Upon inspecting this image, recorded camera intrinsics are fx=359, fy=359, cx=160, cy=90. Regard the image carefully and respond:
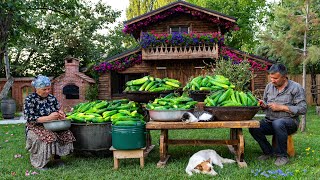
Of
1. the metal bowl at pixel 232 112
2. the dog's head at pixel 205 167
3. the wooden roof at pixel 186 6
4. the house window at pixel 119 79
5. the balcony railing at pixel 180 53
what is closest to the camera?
the dog's head at pixel 205 167

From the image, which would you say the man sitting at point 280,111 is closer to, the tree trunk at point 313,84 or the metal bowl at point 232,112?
the metal bowl at point 232,112

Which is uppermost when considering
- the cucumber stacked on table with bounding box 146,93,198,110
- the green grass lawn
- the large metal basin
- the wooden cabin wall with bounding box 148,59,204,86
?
the wooden cabin wall with bounding box 148,59,204,86

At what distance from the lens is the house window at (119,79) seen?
20.6 metres

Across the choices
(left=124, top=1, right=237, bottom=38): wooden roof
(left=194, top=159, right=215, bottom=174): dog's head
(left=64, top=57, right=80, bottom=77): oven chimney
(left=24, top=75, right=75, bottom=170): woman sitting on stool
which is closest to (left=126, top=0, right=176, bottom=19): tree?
(left=64, top=57, right=80, bottom=77): oven chimney

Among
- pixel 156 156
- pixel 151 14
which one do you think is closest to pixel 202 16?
pixel 151 14

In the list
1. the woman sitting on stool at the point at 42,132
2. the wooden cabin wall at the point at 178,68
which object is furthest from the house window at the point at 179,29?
the woman sitting on stool at the point at 42,132

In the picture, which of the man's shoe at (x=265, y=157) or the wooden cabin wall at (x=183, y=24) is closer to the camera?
the man's shoe at (x=265, y=157)

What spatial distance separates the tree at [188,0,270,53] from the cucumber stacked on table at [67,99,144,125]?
86.7 ft

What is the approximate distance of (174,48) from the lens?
1872 cm

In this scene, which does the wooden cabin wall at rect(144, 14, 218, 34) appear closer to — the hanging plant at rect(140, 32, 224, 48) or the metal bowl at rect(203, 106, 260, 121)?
the hanging plant at rect(140, 32, 224, 48)

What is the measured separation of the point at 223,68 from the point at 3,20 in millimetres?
6018

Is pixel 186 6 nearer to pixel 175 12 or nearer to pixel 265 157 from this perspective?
pixel 175 12

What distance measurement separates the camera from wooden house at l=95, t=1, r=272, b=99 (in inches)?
723

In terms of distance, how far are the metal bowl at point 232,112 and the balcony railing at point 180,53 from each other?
12.7 metres
